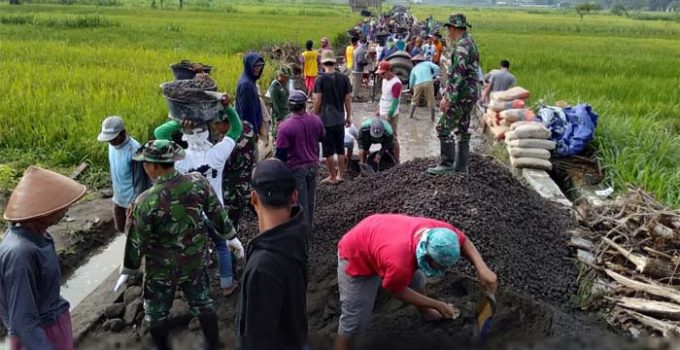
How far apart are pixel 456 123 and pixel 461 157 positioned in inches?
15.8

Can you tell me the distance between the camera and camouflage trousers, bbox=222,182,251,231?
4.80 m

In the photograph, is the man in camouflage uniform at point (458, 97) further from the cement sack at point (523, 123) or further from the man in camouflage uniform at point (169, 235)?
the man in camouflage uniform at point (169, 235)

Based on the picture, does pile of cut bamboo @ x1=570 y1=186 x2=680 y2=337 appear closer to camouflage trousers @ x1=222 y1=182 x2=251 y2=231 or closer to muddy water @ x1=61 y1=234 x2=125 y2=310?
camouflage trousers @ x1=222 y1=182 x2=251 y2=231

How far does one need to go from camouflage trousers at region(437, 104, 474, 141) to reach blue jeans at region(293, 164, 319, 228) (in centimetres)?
160

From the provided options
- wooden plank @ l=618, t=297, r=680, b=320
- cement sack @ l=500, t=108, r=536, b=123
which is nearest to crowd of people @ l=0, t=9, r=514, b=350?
wooden plank @ l=618, t=297, r=680, b=320

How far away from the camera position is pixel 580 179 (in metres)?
7.94

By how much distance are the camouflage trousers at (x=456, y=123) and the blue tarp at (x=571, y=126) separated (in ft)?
9.19

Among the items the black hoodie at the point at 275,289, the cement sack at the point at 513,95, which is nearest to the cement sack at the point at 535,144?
the cement sack at the point at 513,95

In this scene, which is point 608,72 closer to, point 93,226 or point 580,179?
point 580,179

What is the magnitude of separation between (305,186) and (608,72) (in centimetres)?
1419

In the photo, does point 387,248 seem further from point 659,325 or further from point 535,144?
point 535,144

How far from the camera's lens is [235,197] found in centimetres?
484

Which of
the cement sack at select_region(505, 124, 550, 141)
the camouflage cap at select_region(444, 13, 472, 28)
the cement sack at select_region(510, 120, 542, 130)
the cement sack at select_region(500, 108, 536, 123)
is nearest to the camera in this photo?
the camouflage cap at select_region(444, 13, 472, 28)

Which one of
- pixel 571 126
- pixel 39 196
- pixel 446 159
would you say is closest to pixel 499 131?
pixel 571 126
